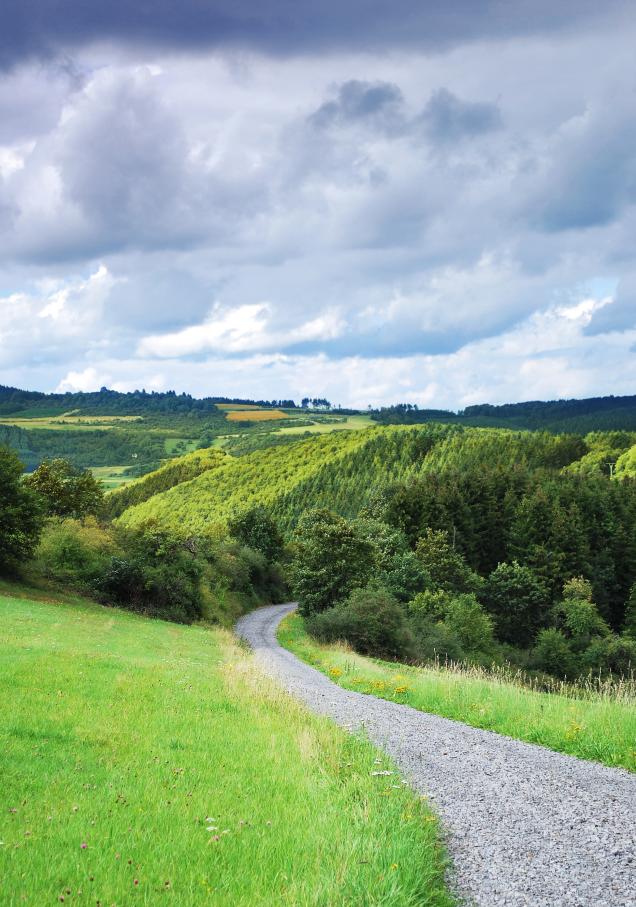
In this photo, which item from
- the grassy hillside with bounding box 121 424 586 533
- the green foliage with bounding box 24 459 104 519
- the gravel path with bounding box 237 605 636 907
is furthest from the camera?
the grassy hillside with bounding box 121 424 586 533

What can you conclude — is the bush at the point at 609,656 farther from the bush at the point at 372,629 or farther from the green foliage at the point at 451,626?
the bush at the point at 372,629

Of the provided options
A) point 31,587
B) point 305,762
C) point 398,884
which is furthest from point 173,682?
point 31,587

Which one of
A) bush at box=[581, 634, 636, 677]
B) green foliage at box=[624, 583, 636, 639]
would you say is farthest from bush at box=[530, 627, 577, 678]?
green foliage at box=[624, 583, 636, 639]


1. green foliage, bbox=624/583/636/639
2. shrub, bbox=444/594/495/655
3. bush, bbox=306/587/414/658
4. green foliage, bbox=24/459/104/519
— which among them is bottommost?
green foliage, bbox=624/583/636/639

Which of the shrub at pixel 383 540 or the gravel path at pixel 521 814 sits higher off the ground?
the gravel path at pixel 521 814

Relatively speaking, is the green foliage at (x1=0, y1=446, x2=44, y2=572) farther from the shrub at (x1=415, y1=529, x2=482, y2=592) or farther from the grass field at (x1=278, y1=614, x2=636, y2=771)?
the shrub at (x1=415, y1=529, x2=482, y2=592)

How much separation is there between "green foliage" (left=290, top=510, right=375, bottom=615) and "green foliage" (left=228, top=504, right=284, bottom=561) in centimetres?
3711

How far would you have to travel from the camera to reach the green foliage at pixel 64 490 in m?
68.8

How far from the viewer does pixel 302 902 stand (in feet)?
19.6

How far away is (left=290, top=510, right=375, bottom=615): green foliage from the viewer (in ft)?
201

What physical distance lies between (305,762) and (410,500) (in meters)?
89.7

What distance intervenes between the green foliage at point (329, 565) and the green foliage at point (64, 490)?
25.5 m

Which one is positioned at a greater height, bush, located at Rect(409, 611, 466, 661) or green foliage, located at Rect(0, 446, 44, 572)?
green foliage, located at Rect(0, 446, 44, 572)

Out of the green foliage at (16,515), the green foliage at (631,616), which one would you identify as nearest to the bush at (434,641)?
the green foliage at (16,515)
